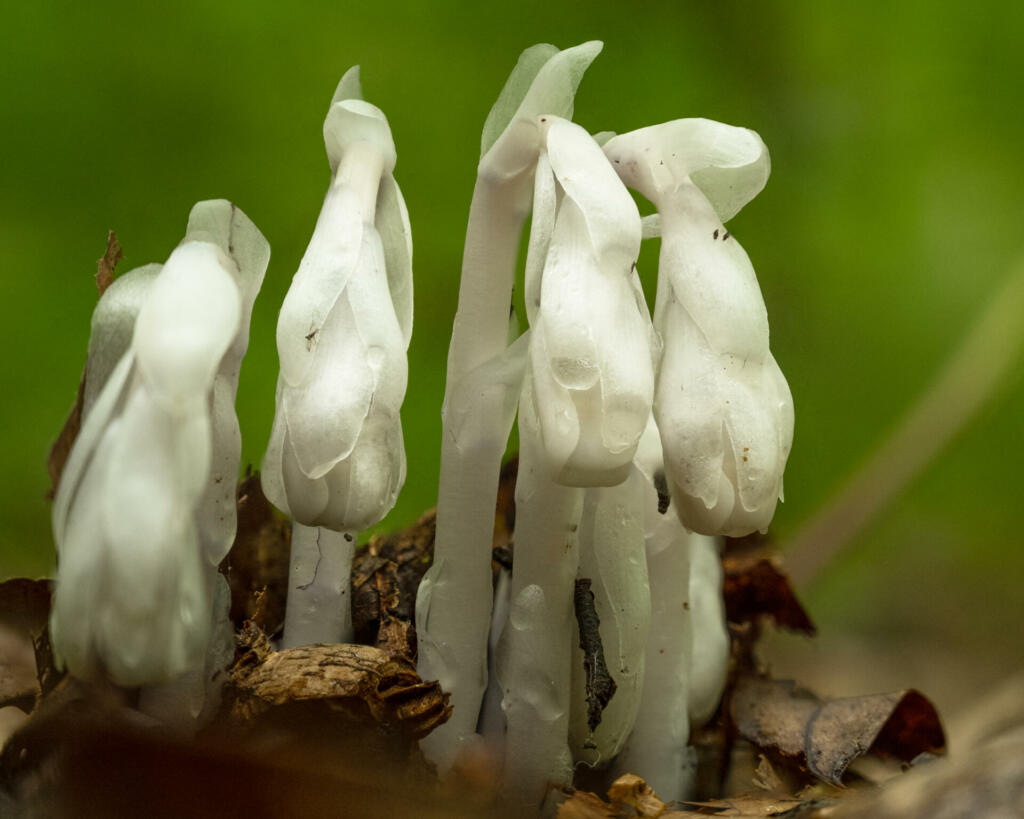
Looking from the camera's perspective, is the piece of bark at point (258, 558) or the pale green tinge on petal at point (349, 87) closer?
the pale green tinge on petal at point (349, 87)

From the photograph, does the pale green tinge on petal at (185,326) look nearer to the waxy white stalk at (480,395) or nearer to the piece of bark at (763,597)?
the waxy white stalk at (480,395)

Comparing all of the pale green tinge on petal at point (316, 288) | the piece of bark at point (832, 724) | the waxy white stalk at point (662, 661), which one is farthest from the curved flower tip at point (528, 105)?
the piece of bark at point (832, 724)

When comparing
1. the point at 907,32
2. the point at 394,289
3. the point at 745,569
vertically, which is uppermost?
the point at 907,32

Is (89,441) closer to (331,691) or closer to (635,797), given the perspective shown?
(331,691)

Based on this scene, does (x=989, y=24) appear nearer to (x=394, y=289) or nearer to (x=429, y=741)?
(x=394, y=289)

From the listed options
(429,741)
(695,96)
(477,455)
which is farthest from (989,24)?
(429,741)

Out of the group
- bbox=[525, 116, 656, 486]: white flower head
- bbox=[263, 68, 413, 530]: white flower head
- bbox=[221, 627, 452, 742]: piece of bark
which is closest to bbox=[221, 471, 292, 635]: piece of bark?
bbox=[221, 627, 452, 742]: piece of bark

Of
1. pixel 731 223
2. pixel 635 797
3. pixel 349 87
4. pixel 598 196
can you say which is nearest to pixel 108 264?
pixel 349 87
